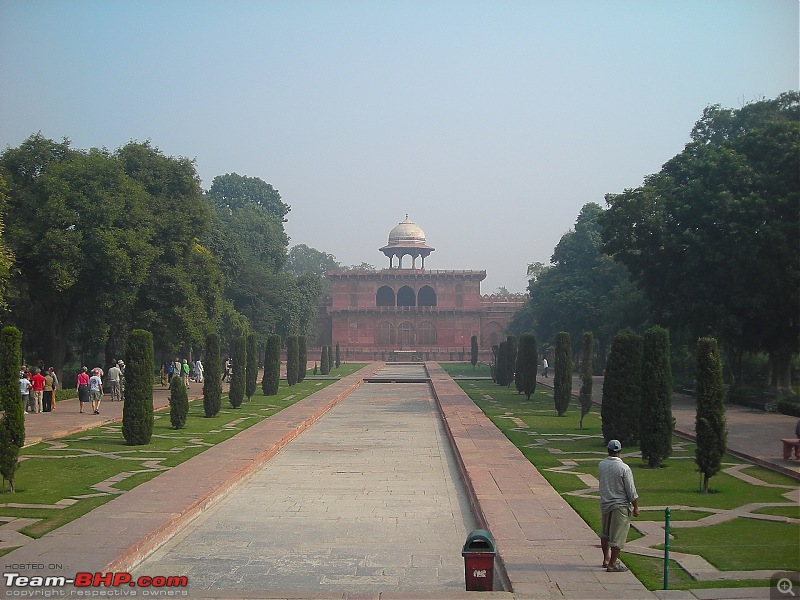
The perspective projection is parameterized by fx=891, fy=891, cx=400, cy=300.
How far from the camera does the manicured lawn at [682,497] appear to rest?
7.59m

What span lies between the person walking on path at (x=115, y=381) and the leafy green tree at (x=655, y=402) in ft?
53.8

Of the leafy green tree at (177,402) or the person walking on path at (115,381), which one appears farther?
the person walking on path at (115,381)

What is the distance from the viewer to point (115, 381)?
2528 centimetres

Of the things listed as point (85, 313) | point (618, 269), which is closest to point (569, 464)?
point (85, 313)

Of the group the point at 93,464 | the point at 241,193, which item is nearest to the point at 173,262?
the point at 93,464

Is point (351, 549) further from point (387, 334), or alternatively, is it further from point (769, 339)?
point (387, 334)

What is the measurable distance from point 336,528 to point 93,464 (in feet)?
17.8

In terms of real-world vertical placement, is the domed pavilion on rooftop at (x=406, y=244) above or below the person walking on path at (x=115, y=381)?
above

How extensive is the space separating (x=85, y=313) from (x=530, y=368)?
13.5 metres

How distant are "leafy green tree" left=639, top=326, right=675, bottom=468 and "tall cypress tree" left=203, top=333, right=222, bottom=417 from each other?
10.8m

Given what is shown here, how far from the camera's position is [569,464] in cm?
1363

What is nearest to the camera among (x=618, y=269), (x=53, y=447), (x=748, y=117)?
(x=53, y=447)

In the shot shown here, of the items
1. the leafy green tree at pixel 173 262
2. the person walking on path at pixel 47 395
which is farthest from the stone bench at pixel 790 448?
the leafy green tree at pixel 173 262

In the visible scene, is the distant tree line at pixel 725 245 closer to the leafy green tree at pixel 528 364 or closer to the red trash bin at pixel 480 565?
the leafy green tree at pixel 528 364
